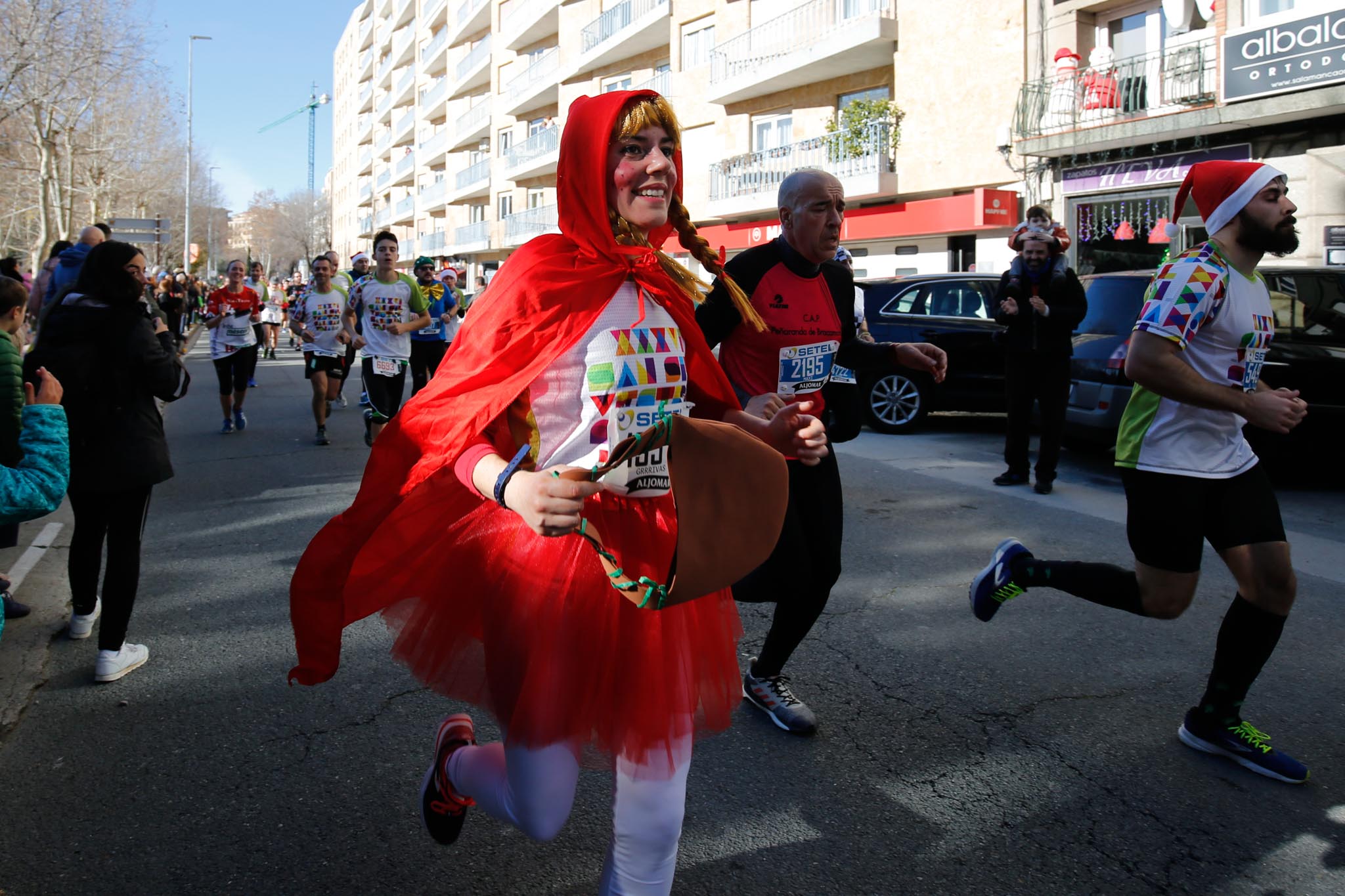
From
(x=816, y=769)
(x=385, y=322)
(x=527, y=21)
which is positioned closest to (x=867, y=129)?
(x=385, y=322)

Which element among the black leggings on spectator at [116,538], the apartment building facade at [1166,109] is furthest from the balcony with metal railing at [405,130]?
the black leggings on spectator at [116,538]

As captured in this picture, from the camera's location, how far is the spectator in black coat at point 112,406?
13.2 feet

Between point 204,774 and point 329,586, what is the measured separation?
1.43 m

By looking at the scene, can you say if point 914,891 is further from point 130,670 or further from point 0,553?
point 0,553

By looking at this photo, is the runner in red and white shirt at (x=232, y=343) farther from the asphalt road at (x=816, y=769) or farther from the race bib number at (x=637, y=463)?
the race bib number at (x=637, y=463)

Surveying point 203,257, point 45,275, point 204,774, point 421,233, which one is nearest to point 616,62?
point 45,275

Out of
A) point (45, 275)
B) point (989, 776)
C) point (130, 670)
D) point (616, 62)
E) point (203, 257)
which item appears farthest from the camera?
point (203, 257)

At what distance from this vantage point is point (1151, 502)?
131 inches

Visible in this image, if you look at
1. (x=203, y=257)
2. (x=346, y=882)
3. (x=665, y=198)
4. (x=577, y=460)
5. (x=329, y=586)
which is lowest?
(x=346, y=882)

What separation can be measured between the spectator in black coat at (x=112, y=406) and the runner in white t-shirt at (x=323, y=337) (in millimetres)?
6131

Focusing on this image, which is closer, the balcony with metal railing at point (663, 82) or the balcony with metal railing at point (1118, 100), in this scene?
the balcony with metal railing at point (1118, 100)

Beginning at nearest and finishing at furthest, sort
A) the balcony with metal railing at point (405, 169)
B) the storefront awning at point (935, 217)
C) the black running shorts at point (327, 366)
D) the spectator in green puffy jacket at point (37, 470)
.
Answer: the spectator in green puffy jacket at point (37, 470) < the black running shorts at point (327, 366) < the storefront awning at point (935, 217) < the balcony with metal railing at point (405, 169)

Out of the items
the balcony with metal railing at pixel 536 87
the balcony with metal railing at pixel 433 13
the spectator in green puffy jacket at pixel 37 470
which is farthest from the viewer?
the balcony with metal railing at pixel 433 13

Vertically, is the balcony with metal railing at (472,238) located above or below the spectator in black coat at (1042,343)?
above
